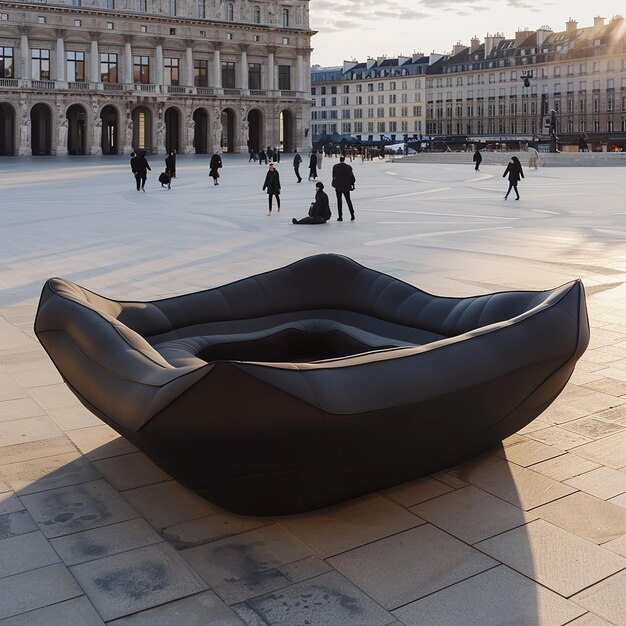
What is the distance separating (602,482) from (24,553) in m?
3.02

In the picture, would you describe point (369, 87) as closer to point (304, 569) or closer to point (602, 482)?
point (602, 482)

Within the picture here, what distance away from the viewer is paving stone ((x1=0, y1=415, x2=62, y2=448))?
19.0ft

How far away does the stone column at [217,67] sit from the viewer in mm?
76500

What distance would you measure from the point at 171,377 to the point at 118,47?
71801 millimetres

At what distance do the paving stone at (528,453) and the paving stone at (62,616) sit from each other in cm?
269

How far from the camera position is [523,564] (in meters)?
4.05

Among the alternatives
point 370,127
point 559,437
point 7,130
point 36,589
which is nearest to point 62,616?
point 36,589

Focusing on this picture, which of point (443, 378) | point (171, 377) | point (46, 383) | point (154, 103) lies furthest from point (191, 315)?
point (154, 103)

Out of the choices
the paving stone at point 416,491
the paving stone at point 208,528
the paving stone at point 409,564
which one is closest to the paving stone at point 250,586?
the paving stone at point 409,564

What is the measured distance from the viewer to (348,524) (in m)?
4.51

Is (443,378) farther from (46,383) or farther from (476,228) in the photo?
(476,228)

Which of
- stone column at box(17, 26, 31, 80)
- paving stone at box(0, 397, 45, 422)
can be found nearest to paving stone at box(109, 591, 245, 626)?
paving stone at box(0, 397, 45, 422)

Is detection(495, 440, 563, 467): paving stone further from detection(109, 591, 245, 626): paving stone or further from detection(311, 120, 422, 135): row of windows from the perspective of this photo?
detection(311, 120, 422, 135): row of windows

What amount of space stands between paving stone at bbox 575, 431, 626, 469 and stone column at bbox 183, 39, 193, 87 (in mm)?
72703
